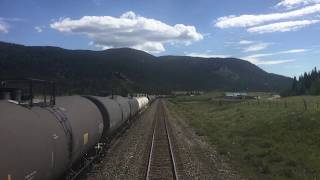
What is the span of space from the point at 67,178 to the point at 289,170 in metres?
9.94

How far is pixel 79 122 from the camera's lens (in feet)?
53.7

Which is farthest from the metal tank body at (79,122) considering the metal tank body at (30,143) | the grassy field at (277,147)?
the grassy field at (277,147)

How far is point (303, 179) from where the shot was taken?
63.6 feet

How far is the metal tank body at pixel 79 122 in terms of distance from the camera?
50.0 feet

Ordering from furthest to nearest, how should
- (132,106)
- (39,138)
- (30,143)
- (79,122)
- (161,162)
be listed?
(132,106) → (161,162) → (79,122) → (39,138) → (30,143)

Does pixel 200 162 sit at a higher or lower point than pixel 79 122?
lower

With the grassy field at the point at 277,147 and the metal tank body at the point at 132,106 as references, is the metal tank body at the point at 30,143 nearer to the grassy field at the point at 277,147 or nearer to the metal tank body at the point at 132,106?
the grassy field at the point at 277,147

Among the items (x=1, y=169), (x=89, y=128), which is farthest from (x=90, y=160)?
(x=1, y=169)

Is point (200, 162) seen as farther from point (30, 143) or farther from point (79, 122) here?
point (30, 143)

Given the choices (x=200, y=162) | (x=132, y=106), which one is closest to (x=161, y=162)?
(x=200, y=162)

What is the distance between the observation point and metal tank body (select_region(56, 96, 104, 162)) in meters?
15.2

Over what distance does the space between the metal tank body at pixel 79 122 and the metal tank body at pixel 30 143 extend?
68.9 inches

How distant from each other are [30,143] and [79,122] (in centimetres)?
641

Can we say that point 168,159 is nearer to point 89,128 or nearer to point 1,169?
point 89,128
